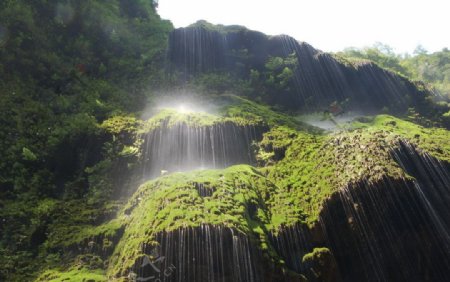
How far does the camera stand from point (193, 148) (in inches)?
567

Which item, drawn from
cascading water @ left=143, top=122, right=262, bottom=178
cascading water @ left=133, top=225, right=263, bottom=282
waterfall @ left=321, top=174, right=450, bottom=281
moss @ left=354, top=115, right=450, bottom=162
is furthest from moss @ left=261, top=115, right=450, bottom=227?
cascading water @ left=133, top=225, right=263, bottom=282

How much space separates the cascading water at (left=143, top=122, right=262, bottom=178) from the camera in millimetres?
14125

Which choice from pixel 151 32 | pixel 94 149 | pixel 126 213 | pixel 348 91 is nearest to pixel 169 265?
pixel 126 213

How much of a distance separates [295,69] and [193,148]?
41.7ft

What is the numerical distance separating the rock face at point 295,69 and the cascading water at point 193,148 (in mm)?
8637

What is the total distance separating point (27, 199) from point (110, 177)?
3.01 m

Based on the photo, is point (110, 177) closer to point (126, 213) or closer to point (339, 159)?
point (126, 213)

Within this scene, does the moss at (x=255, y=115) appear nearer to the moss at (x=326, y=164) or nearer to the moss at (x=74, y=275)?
the moss at (x=326, y=164)

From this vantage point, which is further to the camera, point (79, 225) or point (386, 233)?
point (79, 225)

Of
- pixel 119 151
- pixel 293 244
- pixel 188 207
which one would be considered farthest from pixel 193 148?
pixel 293 244

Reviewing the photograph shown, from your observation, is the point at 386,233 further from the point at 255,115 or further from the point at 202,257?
the point at 255,115

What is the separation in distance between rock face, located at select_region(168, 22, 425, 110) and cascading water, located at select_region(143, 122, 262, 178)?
28.3 ft

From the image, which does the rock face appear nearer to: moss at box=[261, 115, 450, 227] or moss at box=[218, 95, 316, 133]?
moss at box=[218, 95, 316, 133]

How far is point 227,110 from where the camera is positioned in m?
16.7
